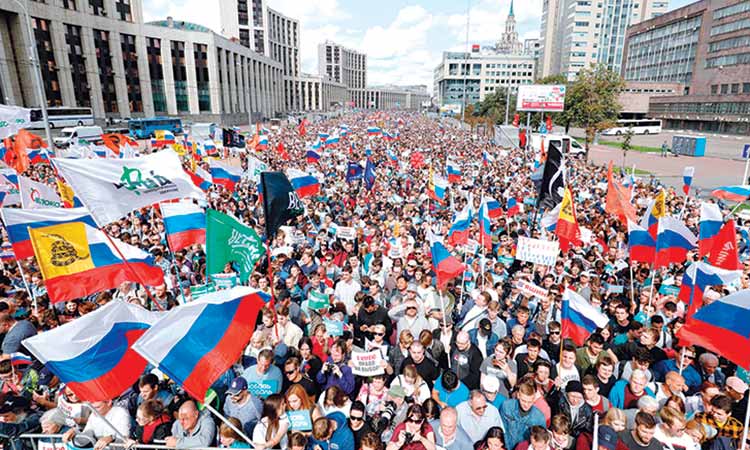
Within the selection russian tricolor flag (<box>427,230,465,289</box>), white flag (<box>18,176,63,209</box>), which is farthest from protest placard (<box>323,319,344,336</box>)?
white flag (<box>18,176,63,209</box>)

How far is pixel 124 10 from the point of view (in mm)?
61344

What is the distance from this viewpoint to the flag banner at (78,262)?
6625 millimetres

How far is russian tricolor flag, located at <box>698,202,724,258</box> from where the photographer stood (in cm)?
855

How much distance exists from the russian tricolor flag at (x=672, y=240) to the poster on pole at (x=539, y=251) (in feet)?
6.13

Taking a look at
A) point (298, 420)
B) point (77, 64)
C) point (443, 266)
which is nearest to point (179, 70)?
point (77, 64)

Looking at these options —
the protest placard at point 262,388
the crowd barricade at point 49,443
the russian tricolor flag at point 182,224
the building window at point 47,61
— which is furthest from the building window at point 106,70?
the protest placard at point 262,388

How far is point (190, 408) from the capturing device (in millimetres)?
4355

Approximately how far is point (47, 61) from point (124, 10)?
1532 centimetres

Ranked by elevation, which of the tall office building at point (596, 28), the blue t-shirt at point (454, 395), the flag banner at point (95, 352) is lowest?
the blue t-shirt at point (454, 395)

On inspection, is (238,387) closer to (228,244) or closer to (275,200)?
(228,244)

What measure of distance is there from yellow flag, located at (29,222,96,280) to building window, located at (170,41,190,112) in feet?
221

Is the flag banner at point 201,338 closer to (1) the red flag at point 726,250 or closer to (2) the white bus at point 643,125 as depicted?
(1) the red flag at point 726,250

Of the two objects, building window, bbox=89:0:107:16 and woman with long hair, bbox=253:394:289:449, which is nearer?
woman with long hair, bbox=253:394:289:449

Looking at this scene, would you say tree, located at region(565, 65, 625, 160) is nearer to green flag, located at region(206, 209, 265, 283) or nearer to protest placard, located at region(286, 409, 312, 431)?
green flag, located at region(206, 209, 265, 283)
